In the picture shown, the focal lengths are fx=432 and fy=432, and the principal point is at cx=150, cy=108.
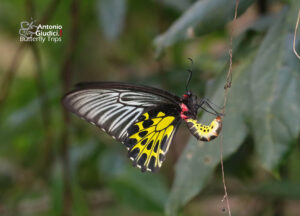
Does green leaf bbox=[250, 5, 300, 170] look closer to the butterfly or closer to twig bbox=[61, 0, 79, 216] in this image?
the butterfly

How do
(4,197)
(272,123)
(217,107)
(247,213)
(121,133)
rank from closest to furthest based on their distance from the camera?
(272,123) < (217,107) < (121,133) < (247,213) < (4,197)

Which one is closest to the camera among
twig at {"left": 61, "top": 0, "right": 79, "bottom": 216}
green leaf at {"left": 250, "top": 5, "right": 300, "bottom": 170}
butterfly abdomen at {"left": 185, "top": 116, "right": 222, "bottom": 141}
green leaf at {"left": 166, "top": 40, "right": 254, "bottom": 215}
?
butterfly abdomen at {"left": 185, "top": 116, "right": 222, "bottom": 141}

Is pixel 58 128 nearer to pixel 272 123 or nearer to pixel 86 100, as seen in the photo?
pixel 86 100

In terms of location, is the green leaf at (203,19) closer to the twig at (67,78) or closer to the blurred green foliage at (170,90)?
the blurred green foliage at (170,90)

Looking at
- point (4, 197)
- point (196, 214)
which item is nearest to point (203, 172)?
point (196, 214)

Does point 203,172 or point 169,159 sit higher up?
point 203,172

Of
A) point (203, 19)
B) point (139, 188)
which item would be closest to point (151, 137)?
point (203, 19)

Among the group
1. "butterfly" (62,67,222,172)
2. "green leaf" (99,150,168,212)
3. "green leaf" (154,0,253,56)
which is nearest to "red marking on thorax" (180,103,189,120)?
"butterfly" (62,67,222,172)

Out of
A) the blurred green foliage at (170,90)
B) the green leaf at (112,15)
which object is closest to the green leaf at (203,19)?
the blurred green foliage at (170,90)
